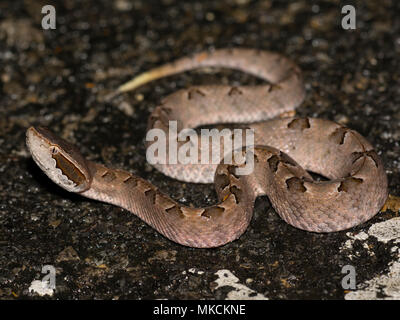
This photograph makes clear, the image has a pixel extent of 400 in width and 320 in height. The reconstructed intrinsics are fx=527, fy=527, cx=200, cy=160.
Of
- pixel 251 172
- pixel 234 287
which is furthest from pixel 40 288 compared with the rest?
pixel 251 172

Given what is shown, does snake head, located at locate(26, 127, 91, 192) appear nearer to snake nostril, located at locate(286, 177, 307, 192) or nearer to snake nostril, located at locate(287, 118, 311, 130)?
snake nostril, located at locate(286, 177, 307, 192)

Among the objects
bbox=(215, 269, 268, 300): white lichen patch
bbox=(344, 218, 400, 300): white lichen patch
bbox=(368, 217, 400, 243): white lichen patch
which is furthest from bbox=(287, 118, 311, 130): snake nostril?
bbox=(215, 269, 268, 300): white lichen patch

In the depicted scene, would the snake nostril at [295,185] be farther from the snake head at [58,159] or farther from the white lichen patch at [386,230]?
the snake head at [58,159]

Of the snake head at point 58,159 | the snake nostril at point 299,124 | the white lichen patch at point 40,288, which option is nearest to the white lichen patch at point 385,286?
the snake nostril at point 299,124

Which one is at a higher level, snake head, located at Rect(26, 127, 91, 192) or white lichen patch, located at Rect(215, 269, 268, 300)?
snake head, located at Rect(26, 127, 91, 192)

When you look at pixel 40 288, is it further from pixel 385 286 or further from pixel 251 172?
pixel 385 286

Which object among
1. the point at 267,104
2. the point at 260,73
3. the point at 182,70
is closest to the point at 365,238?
the point at 267,104

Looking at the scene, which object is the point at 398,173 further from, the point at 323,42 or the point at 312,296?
the point at 323,42
